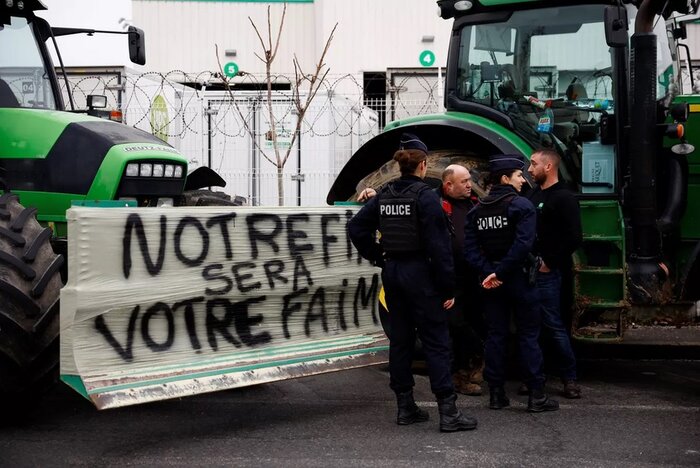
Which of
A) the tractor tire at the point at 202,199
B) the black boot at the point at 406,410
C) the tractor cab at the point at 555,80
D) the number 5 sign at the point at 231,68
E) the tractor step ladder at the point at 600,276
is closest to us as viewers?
the black boot at the point at 406,410

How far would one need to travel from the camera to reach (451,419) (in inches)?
241

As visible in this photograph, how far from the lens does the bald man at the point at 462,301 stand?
6.93 meters

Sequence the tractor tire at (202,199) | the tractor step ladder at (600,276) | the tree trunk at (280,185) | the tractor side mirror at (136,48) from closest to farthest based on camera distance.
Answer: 1. the tractor step ladder at (600,276)
2. the tractor side mirror at (136,48)
3. the tractor tire at (202,199)
4. the tree trunk at (280,185)

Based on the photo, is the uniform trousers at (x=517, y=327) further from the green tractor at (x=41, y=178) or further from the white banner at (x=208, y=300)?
the green tractor at (x=41, y=178)

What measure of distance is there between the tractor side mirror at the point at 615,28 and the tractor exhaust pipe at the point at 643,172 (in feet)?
0.36

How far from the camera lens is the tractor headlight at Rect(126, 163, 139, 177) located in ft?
23.1

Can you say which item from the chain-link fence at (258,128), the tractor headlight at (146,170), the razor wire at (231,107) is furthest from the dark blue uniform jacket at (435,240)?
the chain-link fence at (258,128)

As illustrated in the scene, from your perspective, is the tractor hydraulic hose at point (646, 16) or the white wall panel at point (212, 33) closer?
the tractor hydraulic hose at point (646, 16)

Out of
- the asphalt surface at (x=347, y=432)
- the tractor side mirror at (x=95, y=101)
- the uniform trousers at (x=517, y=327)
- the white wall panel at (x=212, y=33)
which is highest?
the white wall panel at (x=212, y=33)

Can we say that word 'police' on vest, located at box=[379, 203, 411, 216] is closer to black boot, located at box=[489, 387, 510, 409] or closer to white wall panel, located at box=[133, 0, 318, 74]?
black boot, located at box=[489, 387, 510, 409]

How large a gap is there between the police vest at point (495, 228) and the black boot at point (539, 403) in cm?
90

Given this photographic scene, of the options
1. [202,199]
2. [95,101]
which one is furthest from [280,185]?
[95,101]

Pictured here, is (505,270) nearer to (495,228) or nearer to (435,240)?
(495,228)

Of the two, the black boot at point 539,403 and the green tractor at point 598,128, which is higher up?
the green tractor at point 598,128
